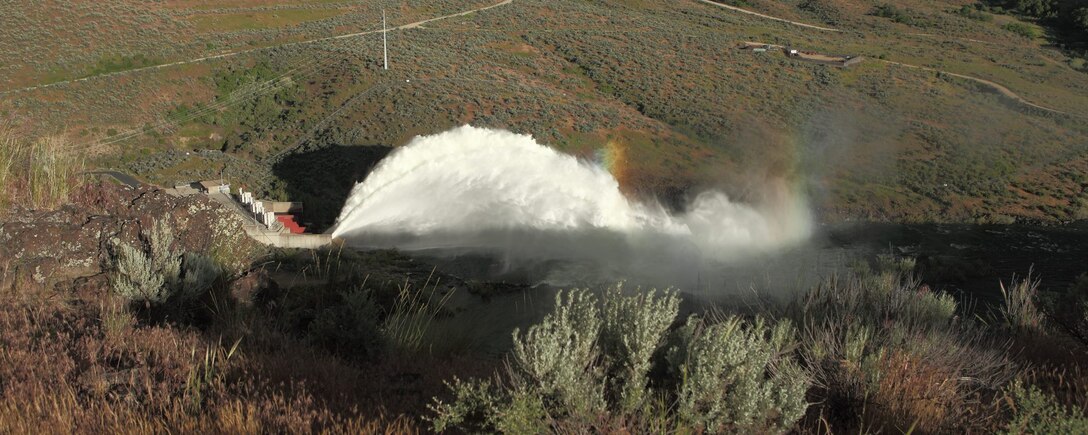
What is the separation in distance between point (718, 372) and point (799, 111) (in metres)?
42.5

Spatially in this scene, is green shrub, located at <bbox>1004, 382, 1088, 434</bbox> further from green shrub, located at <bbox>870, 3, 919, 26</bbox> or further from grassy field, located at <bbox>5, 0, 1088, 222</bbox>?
green shrub, located at <bbox>870, 3, 919, 26</bbox>

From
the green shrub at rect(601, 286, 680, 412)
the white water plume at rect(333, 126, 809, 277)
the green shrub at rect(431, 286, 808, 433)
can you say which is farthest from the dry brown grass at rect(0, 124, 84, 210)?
the green shrub at rect(601, 286, 680, 412)

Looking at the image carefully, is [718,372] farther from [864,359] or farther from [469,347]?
[469,347]

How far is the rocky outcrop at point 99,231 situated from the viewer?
8.80 m

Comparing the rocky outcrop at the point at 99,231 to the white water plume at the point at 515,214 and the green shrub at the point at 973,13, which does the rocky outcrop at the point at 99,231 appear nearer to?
the white water plume at the point at 515,214

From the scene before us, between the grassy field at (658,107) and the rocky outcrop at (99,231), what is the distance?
20085 mm

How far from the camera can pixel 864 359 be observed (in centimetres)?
677

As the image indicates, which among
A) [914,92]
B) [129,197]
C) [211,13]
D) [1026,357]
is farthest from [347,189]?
[914,92]

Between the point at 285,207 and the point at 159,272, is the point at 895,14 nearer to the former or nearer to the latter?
the point at 285,207

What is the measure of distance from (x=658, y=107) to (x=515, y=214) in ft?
88.7

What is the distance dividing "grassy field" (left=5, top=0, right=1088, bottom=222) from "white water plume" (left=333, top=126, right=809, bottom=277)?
8910 millimetres

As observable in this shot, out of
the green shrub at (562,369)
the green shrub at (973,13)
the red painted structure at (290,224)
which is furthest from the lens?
the green shrub at (973,13)

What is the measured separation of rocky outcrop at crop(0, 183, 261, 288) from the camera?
8.80m

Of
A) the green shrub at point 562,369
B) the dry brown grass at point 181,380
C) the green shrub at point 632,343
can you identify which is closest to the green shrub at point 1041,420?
the green shrub at point 632,343
